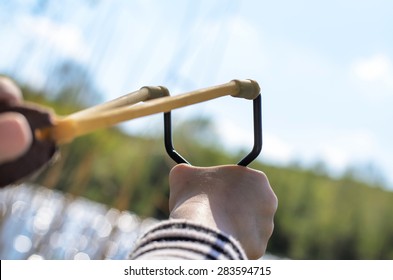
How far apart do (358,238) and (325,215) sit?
0.43 m

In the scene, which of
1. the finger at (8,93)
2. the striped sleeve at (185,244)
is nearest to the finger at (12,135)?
the finger at (8,93)

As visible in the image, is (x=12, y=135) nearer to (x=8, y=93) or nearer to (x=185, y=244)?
(x=8, y=93)

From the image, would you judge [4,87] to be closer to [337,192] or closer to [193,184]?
[193,184]

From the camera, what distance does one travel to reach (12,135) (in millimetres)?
281

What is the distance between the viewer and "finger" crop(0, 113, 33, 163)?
0.92 feet

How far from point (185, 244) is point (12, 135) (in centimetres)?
17

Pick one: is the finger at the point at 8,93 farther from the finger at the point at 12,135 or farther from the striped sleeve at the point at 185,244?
the striped sleeve at the point at 185,244

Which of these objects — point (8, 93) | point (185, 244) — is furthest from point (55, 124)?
point (185, 244)

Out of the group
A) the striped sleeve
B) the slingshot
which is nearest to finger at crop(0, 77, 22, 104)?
the slingshot

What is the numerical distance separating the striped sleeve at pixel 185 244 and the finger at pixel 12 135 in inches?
6.0
